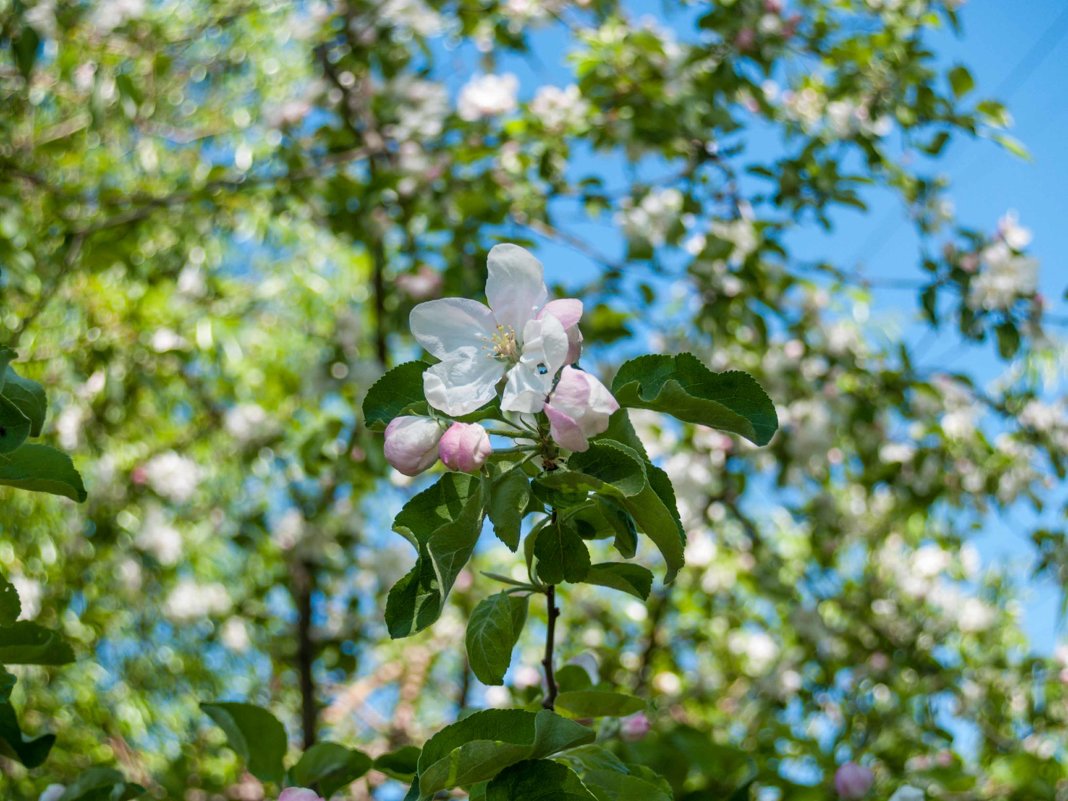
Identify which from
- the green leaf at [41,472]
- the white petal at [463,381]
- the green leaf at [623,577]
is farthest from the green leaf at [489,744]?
the green leaf at [41,472]

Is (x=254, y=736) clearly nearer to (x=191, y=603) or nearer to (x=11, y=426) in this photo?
(x=11, y=426)

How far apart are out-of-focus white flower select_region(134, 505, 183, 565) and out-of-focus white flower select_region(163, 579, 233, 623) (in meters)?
0.17

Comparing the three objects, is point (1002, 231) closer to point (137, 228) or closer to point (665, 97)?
point (665, 97)

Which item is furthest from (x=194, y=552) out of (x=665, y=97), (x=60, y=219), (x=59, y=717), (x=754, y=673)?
(x=665, y=97)

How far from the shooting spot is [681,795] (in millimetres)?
1121

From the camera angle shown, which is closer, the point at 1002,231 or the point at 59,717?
the point at 1002,231

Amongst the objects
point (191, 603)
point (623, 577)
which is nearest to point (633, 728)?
point (623, 577)

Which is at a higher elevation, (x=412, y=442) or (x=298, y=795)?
(x=412, y=442)

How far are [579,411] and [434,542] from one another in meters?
0.13

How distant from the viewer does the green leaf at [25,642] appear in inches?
34.0

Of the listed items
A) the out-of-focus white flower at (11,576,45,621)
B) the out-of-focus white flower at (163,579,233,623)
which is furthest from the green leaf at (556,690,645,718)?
the out-of-focus white flower at (163,579,233,623)

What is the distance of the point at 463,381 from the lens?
0.81 metres

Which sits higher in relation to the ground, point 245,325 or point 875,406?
point 875,406

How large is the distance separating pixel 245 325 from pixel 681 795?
282 cm
